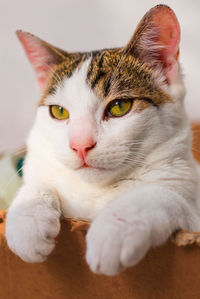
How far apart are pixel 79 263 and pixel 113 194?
0.87 feet

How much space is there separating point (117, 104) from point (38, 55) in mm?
431

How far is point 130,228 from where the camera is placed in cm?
64

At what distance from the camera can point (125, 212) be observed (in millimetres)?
686

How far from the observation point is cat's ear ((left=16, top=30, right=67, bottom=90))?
45.1 inches

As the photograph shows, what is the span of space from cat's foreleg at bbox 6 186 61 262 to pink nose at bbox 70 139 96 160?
168 millimetres

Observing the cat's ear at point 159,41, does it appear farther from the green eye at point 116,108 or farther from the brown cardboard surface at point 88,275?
the brown cardboard surface at point 88,275

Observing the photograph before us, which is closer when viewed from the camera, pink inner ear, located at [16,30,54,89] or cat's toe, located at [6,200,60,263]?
cat's toe, located at [6,200,60,263]

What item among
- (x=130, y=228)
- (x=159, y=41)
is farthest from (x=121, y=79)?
(x=130, y=228)

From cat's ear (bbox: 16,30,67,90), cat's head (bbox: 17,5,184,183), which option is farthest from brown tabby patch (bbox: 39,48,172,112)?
cat's ear (bbox: 16,30,67,90)

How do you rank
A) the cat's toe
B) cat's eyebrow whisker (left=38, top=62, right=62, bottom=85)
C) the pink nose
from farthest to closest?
cat's eyebrow whisker (left=38, top=62, right=62, bottom=85) < the pink nose < the cat's toe

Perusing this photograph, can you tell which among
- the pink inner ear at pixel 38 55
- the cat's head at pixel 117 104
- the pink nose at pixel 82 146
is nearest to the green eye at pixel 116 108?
the cat's head at pixel 117 104

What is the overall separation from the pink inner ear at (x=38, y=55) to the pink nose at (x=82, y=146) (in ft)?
1.49

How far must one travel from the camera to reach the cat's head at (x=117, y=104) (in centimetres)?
88

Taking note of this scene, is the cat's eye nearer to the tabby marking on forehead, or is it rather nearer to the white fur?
the white fur
